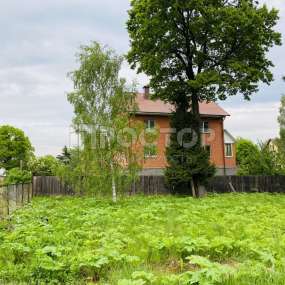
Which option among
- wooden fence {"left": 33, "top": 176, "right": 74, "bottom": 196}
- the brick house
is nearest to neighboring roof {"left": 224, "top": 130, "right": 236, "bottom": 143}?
the brick house

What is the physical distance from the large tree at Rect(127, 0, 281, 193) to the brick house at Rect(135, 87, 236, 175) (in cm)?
1087

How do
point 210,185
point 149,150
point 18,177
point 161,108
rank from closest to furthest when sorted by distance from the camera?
point 149,150 → point 210,185 → point 18,177 → point 161,108

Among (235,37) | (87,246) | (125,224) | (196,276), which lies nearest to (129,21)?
(235,37)

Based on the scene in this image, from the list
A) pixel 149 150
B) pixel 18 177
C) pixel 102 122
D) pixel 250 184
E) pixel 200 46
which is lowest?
pixel 250 184

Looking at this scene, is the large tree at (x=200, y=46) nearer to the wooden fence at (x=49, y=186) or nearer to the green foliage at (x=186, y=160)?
the green foliage at (x=186, y=160)

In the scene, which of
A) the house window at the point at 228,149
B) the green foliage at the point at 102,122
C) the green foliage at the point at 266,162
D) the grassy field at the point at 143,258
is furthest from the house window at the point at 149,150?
the house window at the point at 228,149

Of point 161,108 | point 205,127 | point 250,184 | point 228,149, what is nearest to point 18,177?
point 161,108

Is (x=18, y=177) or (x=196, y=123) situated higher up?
(x=196, y=123)

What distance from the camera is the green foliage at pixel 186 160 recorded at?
2703 cm

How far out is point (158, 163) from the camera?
40.2m

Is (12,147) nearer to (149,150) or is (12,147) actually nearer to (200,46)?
(200,46)

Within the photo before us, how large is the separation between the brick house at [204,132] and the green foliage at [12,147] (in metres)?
25.8

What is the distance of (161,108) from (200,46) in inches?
567

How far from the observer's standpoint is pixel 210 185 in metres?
30.9
